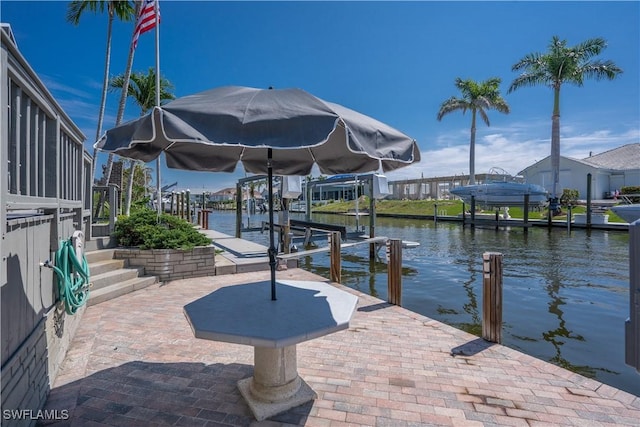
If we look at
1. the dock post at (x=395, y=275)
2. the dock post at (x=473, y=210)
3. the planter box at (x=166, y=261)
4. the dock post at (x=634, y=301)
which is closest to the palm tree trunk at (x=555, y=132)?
the dock post at (x=473, y=210)

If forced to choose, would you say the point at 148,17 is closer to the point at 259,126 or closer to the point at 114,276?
the point at 114,276

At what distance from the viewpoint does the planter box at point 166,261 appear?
21.2ft

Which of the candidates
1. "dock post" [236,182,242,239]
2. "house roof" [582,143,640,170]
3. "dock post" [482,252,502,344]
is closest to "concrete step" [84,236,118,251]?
"dock post" [482,252,502,344]

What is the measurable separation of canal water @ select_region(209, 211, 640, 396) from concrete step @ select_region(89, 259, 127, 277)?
5128 millimetres

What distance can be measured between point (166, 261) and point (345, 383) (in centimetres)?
491

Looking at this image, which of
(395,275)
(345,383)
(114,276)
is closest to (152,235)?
(114,276)

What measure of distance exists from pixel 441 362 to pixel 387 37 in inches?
372

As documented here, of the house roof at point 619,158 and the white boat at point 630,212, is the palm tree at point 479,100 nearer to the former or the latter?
the house roof at point 619,158

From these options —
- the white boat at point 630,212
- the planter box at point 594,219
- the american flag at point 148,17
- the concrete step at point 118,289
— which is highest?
the american flag at point 148,17

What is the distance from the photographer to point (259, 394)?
249 centimetres

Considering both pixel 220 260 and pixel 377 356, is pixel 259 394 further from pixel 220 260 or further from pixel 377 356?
pixel 220 260

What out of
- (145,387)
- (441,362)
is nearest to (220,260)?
(145,387)

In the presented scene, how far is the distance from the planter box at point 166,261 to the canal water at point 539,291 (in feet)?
12.5

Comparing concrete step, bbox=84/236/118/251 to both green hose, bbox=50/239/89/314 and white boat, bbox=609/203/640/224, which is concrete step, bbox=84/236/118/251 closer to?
green hose, bbox=50/239/89/314
